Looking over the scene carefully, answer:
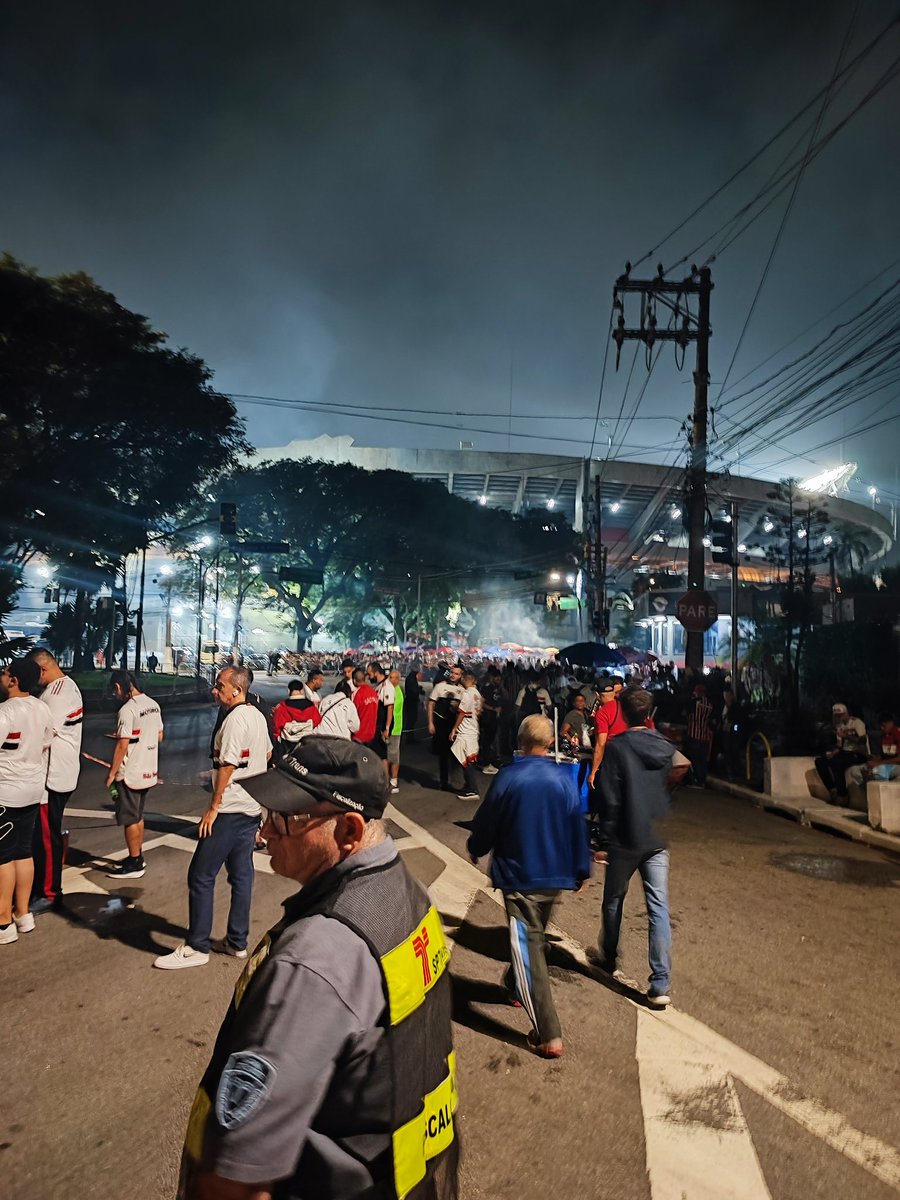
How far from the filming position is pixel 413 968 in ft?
4.99

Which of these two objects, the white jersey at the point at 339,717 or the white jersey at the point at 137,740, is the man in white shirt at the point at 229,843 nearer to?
the white jersey at the point at 137,740

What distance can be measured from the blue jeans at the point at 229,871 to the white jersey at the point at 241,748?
0.08 metres

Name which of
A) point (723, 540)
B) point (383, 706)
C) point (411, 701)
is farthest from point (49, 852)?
point (723, 540)

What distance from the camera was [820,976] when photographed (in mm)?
4836

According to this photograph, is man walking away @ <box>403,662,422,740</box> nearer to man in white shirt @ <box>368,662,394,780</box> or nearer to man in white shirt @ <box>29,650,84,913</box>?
man in white shirt @ <box>368,662,394,780</box>

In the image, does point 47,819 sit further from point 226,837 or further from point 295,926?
point 295,926

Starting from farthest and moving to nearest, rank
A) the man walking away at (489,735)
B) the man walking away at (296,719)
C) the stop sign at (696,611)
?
the stop sign at (696,611)
the man walking away at (489,735)
the man walking away at (296,719)

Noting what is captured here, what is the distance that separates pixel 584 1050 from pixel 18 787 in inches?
155

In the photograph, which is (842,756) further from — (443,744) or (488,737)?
(488,737)

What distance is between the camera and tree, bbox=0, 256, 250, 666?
20.6 meters

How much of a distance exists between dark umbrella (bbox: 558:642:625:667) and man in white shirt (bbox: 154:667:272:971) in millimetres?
15294

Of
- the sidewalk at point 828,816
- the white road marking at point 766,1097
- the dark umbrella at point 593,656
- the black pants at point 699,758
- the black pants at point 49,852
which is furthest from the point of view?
the dark umbrella at point 593,656

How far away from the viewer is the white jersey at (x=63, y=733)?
566 centimetres

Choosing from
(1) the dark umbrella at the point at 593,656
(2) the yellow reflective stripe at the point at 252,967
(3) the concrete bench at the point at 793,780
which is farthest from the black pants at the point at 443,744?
(2) the yellow reflective stripe at the point at 252,967
